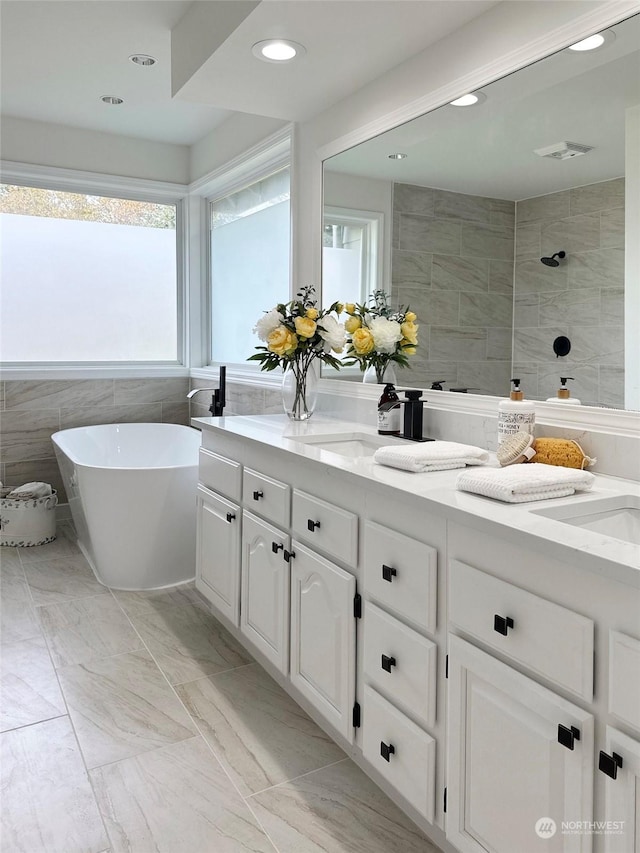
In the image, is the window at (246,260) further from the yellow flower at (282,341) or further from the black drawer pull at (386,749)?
the black drawer pull at (386,749)

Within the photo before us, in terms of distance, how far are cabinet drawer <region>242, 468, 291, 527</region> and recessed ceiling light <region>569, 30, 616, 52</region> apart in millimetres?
1456

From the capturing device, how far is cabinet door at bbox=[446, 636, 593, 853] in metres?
1.08

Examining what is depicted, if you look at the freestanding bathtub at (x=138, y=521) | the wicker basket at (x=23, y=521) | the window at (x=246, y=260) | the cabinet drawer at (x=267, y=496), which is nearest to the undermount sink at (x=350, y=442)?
the cabinet drawer at (x=267, y=496)

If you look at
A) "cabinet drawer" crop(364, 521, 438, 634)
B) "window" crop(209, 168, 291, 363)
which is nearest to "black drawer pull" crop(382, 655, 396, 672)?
"cabinet drawer" crop(364, 521, 438, 634)

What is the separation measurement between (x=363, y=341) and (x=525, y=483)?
121cm

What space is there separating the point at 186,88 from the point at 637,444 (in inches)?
86.5

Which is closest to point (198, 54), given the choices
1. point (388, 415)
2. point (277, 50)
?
point (277, 50)

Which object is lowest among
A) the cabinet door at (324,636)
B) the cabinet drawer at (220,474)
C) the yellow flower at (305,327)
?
the cabinet door at (324,636)

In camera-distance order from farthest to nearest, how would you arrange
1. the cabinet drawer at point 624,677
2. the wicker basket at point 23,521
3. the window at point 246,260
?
1. the wicker basket at point 23,521
2. the window at point 246,260
3. the cabinet drawer at point 624,677

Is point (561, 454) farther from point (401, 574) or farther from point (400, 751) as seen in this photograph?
point (400, 751)

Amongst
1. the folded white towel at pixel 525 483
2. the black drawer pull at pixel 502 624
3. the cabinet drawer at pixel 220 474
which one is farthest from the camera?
the cabinet drawer at pixel 220 474

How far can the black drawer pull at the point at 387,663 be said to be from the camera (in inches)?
61.3

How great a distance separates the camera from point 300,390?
9.01 ft

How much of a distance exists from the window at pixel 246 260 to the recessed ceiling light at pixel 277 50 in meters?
1.27
